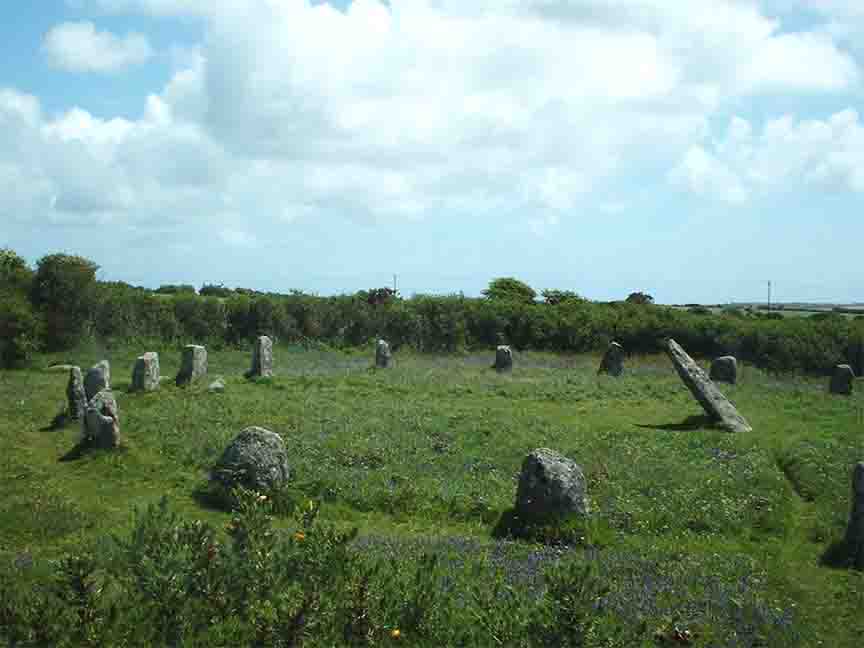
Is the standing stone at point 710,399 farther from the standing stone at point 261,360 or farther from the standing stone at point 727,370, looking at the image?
the standing stone at point 261,360

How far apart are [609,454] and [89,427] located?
1214 centimetres

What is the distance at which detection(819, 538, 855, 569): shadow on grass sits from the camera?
13461mm

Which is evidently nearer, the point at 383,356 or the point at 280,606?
the point at 280,606

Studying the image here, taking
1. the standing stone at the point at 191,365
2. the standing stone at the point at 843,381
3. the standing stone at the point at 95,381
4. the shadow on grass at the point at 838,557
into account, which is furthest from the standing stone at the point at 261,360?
the standing stone at the point at 843,381

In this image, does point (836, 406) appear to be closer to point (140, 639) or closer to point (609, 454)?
point (609, 454)

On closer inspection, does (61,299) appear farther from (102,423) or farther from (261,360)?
(102,423)

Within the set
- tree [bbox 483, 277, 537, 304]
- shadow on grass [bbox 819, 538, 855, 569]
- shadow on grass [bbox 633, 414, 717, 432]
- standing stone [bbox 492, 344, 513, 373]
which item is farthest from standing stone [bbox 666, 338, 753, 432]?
tree [bbox 483, 277, 537, 304]

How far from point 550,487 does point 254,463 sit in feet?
18.5

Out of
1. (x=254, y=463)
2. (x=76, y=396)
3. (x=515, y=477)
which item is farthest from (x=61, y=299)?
(x=515, y=477)

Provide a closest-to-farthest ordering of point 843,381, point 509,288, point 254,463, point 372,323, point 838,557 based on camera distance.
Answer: point 838,557
point 254,463
point 843,381
point 372,323
point 509,288

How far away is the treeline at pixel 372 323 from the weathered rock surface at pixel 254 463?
2468cm

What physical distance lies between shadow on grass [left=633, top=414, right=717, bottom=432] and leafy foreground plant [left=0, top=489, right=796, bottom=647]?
1353 centimetres

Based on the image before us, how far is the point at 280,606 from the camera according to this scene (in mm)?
8297

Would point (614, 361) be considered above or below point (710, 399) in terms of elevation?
above
